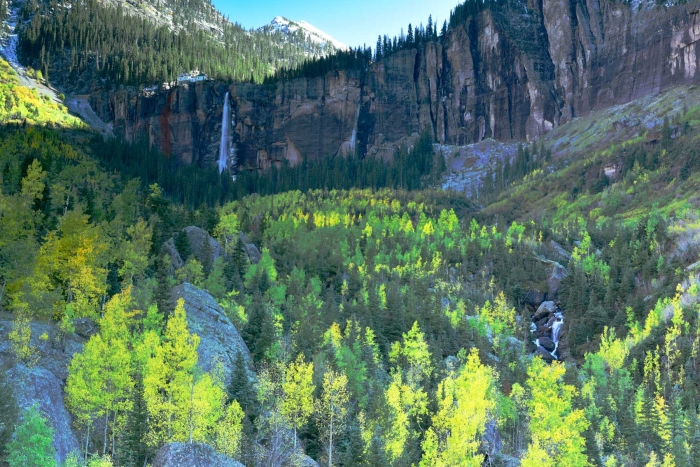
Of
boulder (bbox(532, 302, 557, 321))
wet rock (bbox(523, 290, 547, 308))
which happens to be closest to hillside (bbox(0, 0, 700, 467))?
boulder (bbox(532, 302, 557, 321))

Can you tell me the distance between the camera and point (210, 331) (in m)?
64.8

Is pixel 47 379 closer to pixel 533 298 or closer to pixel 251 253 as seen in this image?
pixel 251 253

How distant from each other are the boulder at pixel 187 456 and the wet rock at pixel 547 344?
11673cm

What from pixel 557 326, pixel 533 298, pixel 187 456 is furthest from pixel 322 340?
pixel 533 298

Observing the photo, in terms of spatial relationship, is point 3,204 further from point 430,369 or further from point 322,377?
point 430,369

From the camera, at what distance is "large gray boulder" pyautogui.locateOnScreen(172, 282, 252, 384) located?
61.6 metres

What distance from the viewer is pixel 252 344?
74.8 metres

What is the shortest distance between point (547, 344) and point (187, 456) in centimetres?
12057

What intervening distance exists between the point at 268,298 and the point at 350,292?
1396 inches

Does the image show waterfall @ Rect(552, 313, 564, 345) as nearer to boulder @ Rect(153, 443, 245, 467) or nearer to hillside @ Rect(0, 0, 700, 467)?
hillside @ Rect(0, 0, 700, 467)

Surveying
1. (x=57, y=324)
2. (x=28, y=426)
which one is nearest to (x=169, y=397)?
(x=28, y=426)

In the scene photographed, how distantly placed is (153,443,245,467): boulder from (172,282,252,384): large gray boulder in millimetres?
17907

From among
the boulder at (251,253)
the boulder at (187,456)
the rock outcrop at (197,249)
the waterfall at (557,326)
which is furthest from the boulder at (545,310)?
the boulder at (187,456)

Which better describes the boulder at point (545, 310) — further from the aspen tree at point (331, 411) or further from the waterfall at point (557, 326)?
the aspen tree at point (331, 411)
